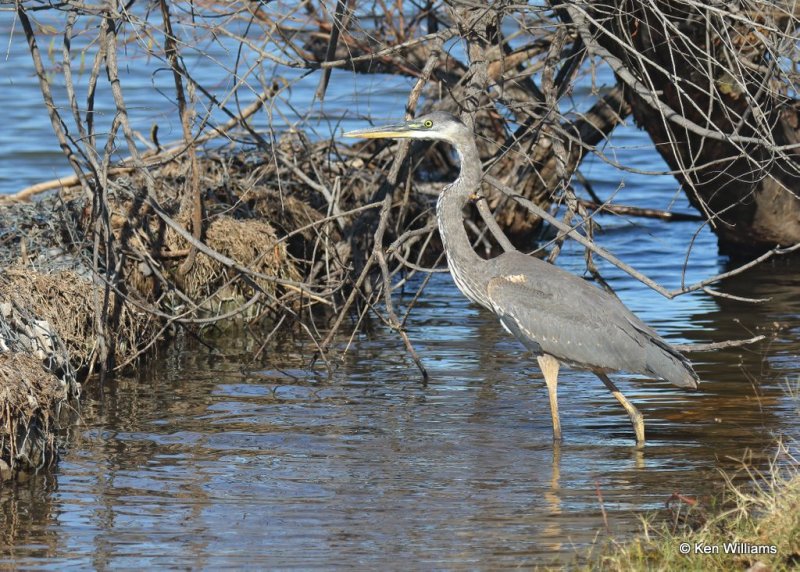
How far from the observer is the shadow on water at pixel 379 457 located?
529cm

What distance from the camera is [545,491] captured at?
19.6 ft

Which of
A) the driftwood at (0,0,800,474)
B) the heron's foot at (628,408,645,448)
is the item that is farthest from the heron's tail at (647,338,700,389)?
the driftwood at (0,0,800,474)

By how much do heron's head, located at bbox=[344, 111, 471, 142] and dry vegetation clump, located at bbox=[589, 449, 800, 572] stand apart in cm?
300

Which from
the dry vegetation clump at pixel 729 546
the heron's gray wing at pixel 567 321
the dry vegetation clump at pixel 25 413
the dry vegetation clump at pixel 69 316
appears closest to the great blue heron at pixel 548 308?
the heron's gray wing at pixel 567 321

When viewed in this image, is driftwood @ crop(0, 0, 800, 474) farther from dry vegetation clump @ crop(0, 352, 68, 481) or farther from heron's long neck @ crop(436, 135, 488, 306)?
dry vegetation clump @ crop(0, 352, 68, 481)

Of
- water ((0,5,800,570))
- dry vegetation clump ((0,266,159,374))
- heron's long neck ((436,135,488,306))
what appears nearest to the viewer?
water ((0,5,800,570))

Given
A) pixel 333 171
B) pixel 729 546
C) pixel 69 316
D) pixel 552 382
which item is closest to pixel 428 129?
pixel 552 382

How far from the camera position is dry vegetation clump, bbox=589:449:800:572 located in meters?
4.57

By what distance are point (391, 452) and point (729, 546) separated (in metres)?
2.37

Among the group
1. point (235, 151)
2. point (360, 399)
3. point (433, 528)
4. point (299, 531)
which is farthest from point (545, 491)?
point (235, 151)

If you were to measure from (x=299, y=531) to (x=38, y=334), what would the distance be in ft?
7.79

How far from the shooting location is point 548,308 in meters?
7.06

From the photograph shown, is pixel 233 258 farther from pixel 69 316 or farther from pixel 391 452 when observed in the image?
pixel 391 452

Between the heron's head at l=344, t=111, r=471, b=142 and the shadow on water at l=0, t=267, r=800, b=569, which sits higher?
the heron's head at l=344, t=111, r=471, b=142
